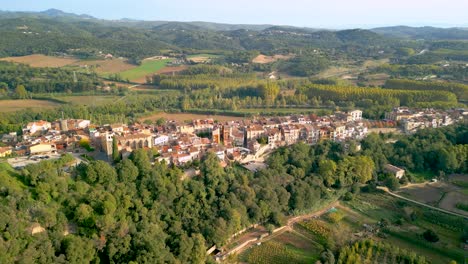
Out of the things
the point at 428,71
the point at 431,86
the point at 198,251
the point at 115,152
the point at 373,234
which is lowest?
the point at 373,234

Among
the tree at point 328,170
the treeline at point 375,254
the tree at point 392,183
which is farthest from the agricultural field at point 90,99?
the treeline at point 375,254

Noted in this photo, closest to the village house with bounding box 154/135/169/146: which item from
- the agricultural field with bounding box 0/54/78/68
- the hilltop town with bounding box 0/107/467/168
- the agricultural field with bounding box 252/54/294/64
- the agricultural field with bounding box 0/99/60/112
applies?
the hilltop town with bounding box 0/107/467/168

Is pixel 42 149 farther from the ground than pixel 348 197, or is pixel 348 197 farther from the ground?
pixel 42 149

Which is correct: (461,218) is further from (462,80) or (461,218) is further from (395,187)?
(462,80)

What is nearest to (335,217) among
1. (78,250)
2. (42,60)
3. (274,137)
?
(274,137)

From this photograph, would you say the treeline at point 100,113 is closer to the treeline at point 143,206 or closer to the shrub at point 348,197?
the treeline at point 143,206

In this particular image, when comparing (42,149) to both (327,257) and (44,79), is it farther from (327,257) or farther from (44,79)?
(44,79)
